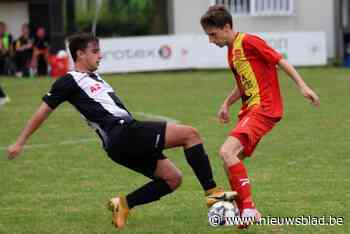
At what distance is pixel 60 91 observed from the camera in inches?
279

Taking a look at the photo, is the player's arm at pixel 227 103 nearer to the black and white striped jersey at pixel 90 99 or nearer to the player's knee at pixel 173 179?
the player's knee at pixel 173 179

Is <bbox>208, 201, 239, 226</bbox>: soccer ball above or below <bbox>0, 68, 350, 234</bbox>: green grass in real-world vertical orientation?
above

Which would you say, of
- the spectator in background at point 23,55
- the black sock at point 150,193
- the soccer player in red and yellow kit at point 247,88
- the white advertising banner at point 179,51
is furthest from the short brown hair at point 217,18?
the spectator in background at point 23,55

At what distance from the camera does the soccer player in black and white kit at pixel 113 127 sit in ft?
23.1

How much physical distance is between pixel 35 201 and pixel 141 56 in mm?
17211

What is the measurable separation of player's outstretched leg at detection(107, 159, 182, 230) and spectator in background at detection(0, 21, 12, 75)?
2044 cm

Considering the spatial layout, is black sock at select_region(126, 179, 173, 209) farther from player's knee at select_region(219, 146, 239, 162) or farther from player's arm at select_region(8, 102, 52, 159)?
player's arm at select_region(8, 102, 52, 159)

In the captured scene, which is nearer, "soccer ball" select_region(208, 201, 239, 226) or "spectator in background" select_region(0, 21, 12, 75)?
"soccer ball" select_region(208, 201, 239, 226)

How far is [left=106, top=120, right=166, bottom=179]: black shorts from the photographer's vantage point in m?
7.03

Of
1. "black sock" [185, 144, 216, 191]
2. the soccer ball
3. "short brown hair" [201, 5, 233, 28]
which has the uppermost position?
"short brown hair" [201, 5, 233, 28]

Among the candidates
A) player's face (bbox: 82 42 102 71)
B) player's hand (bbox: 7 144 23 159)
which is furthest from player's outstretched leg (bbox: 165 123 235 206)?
player's hand (bbox: 7 144 23 159)

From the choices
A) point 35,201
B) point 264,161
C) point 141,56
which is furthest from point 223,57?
point 35,201

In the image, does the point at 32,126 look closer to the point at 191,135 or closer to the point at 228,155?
the point at 191,135

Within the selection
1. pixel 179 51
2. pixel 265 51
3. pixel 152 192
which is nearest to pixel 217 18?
pixel 265 51
